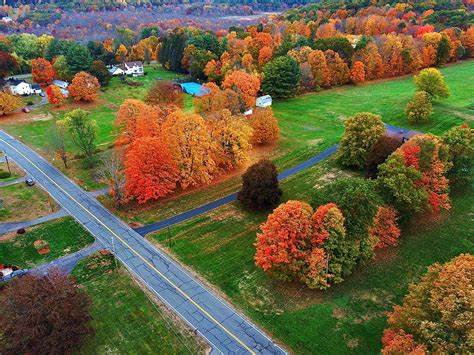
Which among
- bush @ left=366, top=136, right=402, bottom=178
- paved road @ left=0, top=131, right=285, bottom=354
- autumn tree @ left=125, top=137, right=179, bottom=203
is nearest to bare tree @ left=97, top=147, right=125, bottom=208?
autumn tree @ left=125, top=137, right=179, bottom=203

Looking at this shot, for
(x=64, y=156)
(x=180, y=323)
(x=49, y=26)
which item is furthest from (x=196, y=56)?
(x=49, y=26)

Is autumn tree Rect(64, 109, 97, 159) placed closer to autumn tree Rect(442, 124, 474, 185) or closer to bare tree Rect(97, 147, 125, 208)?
bare tree Rect(97, 147, 125, 208)

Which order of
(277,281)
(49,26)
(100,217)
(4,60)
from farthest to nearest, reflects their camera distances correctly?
1. (49,26)
2. (4,60)
3. (100,217)
4. (277,281)

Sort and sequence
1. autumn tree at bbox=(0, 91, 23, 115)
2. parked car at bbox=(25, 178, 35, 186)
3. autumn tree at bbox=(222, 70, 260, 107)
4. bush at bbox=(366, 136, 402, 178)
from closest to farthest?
bush at bbox=(366, 136, 402, 178) → parked car at bbox=(25, 178, 35, 186) → autumn tree at bbox=(222, 70, 260, 107) → autumn tree at bbox=(0, 91, 23, 115)

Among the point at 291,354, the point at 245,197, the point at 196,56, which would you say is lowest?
the point at 291,354

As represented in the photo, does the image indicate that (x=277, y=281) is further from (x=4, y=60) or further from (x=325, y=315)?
(x=4, y=60)
